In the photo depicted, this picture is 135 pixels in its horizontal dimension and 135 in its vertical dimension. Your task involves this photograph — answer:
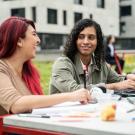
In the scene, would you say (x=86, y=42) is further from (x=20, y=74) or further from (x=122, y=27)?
(x=122, y=27)

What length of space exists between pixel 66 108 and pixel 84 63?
140 centimetres

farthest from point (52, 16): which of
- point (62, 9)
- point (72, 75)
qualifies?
point (72, 75)

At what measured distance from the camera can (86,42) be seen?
3586mm

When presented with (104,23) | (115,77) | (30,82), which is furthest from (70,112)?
(104,23)

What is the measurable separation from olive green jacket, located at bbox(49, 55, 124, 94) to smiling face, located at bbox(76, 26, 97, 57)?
0.07 metres

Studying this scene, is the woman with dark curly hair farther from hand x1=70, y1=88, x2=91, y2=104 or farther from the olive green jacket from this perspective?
hand x1=70, y1=88, x2=91, y2=104

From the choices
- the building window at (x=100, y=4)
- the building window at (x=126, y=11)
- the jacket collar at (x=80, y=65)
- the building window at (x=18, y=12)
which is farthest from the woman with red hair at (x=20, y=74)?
the building window at (x=126, y=11)

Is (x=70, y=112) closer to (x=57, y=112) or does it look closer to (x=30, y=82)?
(x=57, y=112)

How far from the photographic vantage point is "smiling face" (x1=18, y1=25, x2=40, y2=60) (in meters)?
2.68

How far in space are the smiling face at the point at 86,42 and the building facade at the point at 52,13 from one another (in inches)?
1414

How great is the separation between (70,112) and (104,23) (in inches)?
1858

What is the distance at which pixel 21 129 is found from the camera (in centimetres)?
201

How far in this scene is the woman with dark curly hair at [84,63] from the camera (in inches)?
133

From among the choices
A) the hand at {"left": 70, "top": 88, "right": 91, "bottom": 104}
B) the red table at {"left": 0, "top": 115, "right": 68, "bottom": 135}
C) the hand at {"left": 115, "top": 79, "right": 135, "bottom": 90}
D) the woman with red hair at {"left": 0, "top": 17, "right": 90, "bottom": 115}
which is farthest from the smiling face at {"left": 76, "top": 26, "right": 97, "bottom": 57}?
the red table at {"left": 0, "top": 115, "right": 68, "bottom": 135}
